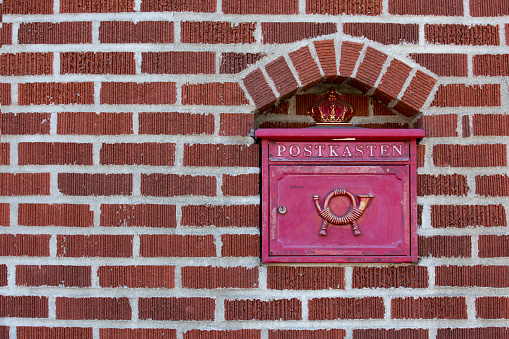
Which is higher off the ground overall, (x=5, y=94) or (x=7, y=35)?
(x=7, y=35)

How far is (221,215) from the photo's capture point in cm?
201

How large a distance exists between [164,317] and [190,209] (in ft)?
1.83

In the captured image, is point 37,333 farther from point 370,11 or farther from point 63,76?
point 370,11

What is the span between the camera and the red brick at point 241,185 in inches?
79.4

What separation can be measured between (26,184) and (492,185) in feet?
7.83

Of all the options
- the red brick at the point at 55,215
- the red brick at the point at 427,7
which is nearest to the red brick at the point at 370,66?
the red brick at the point at 427,7

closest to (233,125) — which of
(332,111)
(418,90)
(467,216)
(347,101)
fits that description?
(332,111)

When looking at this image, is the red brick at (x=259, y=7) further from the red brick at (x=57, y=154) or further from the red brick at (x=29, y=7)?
the red brick at (x=57, y=154)

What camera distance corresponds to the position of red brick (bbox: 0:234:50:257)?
2.02m

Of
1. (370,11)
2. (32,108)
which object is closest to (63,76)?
(32,108)

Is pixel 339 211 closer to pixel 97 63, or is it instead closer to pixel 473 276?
pixel 473 276

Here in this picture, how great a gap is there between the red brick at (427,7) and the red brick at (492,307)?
4.84 ft

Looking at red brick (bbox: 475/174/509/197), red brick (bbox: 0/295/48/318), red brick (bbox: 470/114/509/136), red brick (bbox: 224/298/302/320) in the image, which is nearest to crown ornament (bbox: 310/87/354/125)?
red brick (bbox: 470/114/509/136)

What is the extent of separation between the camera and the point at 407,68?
6.71ft
